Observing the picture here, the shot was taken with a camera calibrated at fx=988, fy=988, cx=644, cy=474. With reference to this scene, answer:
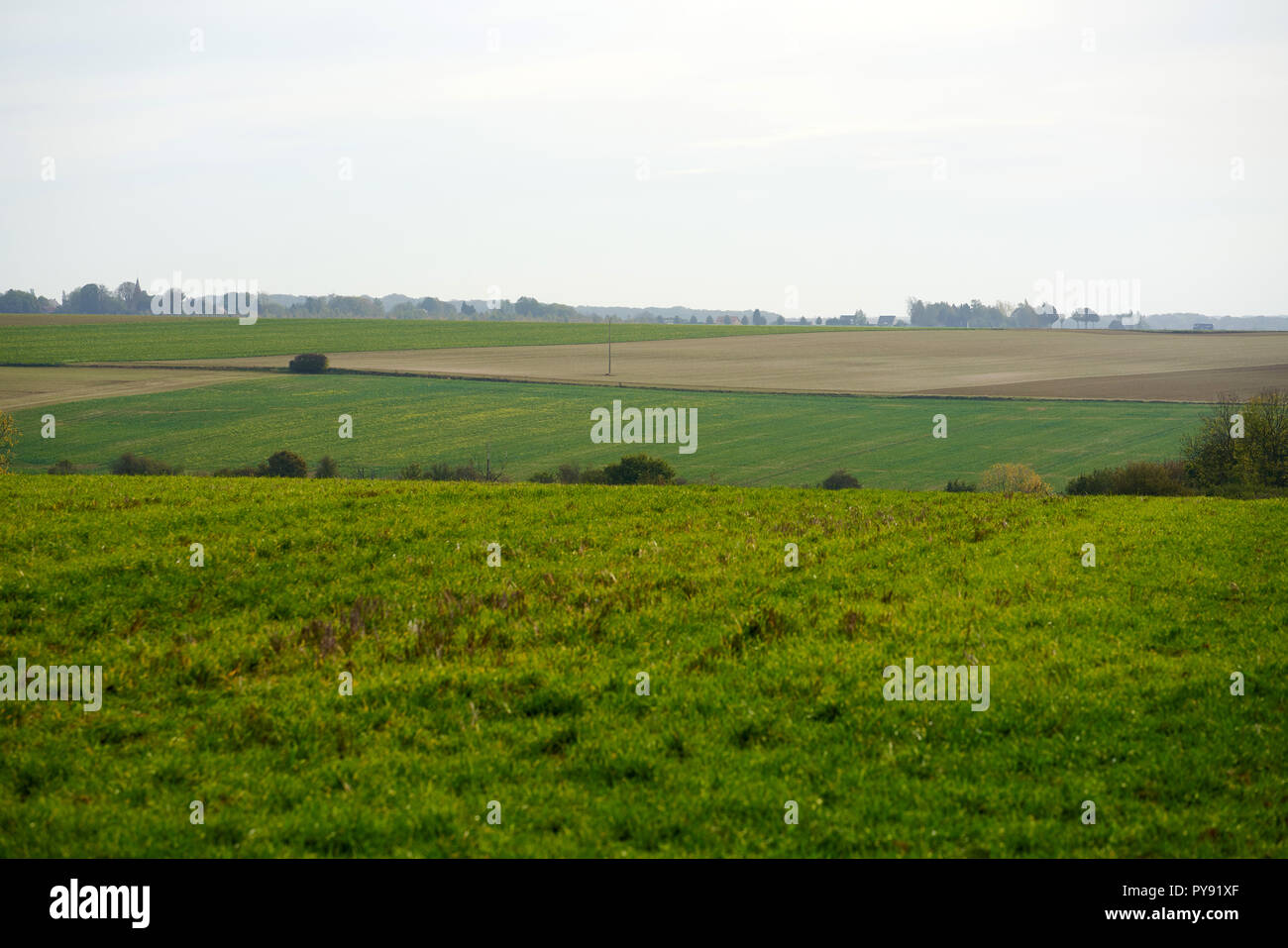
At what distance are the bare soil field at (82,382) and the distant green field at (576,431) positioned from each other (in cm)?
341

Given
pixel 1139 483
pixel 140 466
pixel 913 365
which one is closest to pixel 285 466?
pixel 140 466

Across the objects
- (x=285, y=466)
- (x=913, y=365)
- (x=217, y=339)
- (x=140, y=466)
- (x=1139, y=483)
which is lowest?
(x=140, y=466)

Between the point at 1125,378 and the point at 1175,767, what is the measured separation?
125144 mm

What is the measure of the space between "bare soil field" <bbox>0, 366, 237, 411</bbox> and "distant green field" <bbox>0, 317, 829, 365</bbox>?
9909mm

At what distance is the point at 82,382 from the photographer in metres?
109

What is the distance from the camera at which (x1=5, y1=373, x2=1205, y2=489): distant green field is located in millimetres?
80812

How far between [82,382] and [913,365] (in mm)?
107165

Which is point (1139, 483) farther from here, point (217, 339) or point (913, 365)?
point (217, 339)

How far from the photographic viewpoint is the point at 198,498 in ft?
77.8

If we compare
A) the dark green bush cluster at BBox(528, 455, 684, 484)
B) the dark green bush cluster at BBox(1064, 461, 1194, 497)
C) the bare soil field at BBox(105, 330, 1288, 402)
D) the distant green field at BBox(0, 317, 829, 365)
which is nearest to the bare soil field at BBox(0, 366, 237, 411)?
the distant green field at BBox(0, 317, 829, 365)

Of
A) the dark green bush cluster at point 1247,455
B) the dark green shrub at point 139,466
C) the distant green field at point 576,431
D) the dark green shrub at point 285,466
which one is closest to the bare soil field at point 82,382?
the distant green field at point 576,431

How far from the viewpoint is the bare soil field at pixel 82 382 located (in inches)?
3887

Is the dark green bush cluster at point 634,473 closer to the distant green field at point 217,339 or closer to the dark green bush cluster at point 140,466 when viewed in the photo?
the dark green bush cluster at point 140,466
